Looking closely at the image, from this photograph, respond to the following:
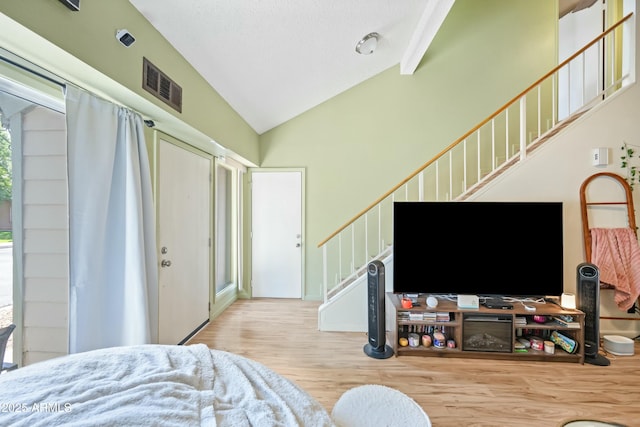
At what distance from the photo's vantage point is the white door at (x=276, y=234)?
3.98 m

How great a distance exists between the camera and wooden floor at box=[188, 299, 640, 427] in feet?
5.52

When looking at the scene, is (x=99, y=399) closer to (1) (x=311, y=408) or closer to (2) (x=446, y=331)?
(1) (x=311, y=408)

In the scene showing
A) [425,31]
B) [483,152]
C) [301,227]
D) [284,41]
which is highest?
[425,31]

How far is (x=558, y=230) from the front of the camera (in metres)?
2.29

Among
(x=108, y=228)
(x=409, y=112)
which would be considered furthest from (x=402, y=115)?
(x=108, y=228)

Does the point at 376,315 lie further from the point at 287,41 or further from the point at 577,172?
the point at 287,41

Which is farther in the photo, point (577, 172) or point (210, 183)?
point (210, 183)

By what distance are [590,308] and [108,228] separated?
13.2 ft

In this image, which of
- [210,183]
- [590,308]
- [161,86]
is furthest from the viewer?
[210,183]

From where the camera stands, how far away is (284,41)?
2291 mm

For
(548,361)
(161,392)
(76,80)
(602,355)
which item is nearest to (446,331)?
(548,361)

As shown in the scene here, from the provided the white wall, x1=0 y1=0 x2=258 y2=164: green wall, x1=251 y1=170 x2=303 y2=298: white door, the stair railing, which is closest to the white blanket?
x1=0 y1=0 x2=258 y2=164: green wall

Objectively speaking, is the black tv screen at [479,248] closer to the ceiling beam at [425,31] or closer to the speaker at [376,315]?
the speaker at [376,315]

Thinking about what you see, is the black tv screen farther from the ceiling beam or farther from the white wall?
the ceiling beam
